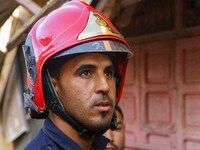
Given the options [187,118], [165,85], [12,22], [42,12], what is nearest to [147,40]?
[165,85]

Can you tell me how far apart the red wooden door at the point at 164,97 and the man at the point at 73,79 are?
7.99 feet

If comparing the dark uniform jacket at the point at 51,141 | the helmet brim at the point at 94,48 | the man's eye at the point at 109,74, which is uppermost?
the helmet brim at the point at 94,48

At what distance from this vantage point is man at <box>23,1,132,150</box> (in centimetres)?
158

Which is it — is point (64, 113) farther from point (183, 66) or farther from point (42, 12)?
point (183, 66)

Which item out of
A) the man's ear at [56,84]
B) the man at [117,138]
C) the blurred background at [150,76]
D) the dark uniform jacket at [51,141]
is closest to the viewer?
the dark uniform jacket at [51,141]

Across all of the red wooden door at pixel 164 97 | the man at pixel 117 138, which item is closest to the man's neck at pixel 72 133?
the man at pixel 117 138

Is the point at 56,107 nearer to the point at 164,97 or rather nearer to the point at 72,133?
the point at 72,133

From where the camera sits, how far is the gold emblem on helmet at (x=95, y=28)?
1.66 metres

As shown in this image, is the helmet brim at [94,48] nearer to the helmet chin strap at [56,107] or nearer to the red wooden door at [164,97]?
the helmet chin strap at [56,107]

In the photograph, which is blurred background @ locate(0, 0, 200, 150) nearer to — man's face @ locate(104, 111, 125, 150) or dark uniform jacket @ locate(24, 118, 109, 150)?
man's face @ locate(104, 111, 125, 150)

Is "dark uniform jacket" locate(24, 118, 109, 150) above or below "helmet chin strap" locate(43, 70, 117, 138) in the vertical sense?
below

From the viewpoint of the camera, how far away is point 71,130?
63.8 inches

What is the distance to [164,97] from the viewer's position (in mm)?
4438

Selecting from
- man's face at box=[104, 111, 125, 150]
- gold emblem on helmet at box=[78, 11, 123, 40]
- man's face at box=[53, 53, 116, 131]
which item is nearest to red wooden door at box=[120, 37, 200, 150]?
man's face at box=[104, 111, 125, 150]
